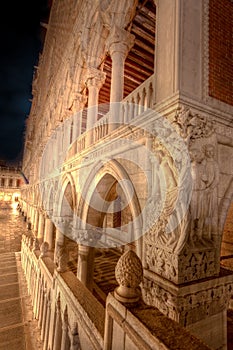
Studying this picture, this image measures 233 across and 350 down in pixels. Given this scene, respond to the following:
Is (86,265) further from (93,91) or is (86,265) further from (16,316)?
(93,91)

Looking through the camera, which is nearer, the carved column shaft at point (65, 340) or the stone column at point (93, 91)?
the carved column shaft at point (65, 340)

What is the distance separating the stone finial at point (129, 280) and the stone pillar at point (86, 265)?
3.70 m

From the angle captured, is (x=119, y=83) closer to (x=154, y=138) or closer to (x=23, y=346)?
(x=154, y=138)

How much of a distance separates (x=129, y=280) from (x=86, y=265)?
3.91 meters

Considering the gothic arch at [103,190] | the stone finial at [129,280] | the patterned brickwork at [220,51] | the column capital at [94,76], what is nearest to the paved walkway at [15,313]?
the gothic arch at [103,190]

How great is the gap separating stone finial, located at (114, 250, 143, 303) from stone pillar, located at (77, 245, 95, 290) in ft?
12.1

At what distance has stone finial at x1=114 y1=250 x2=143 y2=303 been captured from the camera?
1.62 meters

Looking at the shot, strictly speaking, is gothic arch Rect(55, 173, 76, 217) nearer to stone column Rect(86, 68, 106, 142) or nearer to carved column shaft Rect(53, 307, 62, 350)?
stone column Rect(86, 68, 106, 142)

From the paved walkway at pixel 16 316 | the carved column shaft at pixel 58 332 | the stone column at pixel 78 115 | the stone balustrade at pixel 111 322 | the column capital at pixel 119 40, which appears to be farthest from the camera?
the stone column at pixel 78 115

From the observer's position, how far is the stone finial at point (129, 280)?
1.62 metres

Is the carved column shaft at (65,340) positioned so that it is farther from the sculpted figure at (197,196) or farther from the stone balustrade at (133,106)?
the stone balustrade at (133,106)

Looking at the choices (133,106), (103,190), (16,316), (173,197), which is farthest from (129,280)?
(16,316)

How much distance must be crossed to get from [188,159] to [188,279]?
4.78ft

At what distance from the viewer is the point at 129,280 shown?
64.1 inches
